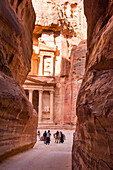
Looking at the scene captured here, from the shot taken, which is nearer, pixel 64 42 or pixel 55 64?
pixel 55 64

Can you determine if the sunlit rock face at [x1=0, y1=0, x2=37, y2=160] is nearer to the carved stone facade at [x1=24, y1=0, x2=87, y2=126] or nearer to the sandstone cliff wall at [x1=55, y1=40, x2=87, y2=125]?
the sandstone cliff wall at [x1=55, y1=40, x2=87, y2=125]

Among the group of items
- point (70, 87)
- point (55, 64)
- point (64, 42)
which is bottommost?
point (70, 87)

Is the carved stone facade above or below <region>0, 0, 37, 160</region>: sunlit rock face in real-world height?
above

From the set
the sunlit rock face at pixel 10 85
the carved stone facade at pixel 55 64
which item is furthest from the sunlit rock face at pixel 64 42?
the sunlit rock face at pixel 10 85

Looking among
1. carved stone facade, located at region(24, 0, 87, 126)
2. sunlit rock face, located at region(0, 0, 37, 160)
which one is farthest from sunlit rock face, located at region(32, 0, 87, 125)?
sunlit rock face, located at region(0, 0, 37, 160)

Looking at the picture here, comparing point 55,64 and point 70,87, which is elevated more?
point 55,64

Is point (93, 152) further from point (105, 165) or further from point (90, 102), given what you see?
point (90, 102)

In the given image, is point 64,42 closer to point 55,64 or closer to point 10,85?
point 55,64

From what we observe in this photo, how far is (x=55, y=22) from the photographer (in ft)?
97.6

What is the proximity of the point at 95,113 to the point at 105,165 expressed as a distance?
0.71 meters

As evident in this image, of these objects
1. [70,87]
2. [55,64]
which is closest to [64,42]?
[55,64]

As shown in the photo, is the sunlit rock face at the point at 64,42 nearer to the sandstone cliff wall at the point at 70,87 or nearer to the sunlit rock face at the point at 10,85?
the sandstone cliff wall at the point at 70,87

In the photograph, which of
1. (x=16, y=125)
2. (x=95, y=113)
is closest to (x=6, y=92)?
(x=16, y=125)

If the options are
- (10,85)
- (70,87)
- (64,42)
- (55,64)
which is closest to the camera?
(10,85)
